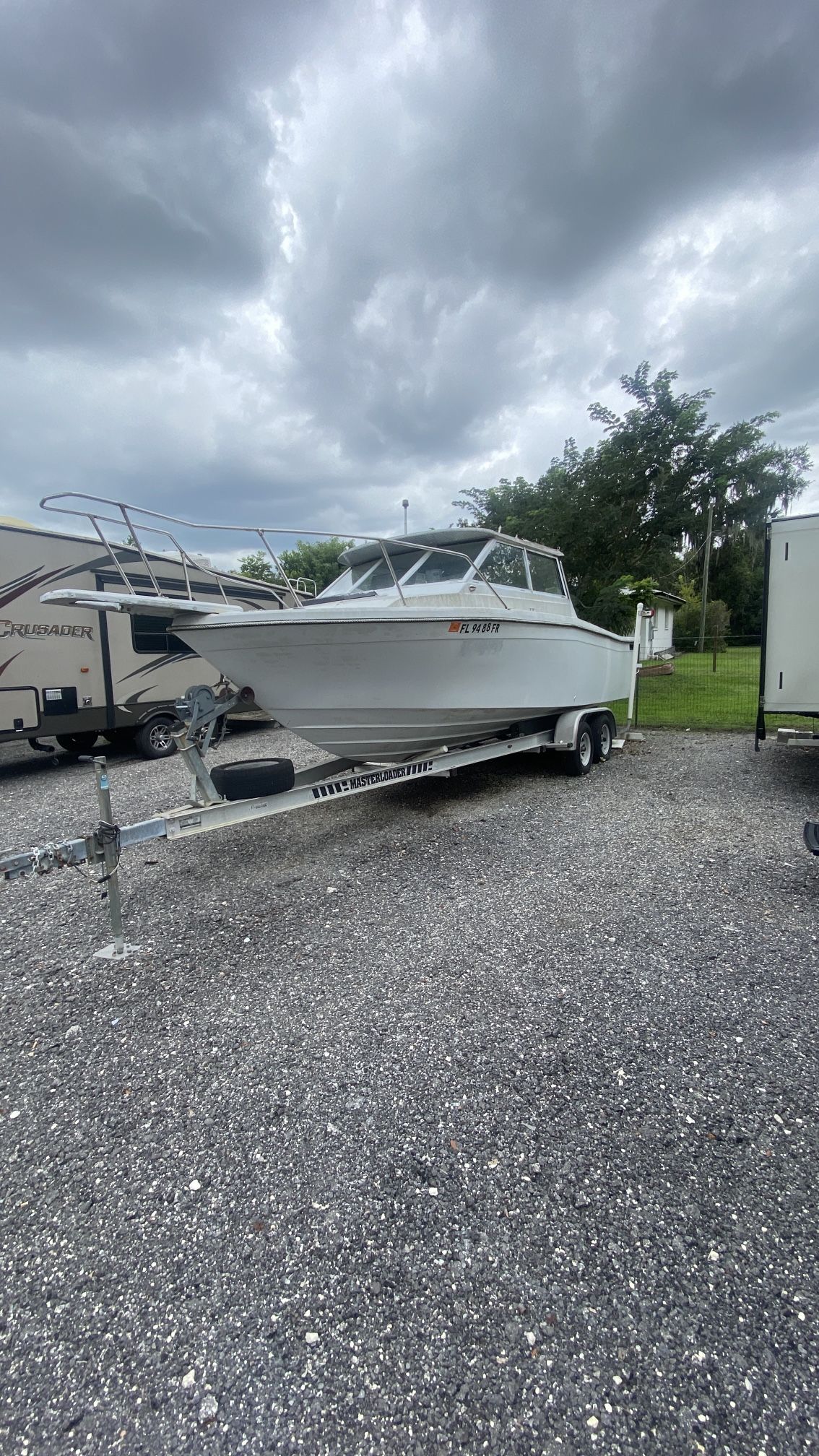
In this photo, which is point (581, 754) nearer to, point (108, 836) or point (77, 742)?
point (108, 836)

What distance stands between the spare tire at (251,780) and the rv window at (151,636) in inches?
189

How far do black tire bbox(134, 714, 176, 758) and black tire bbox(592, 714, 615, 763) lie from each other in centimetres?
561

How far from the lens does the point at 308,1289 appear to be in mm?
1568

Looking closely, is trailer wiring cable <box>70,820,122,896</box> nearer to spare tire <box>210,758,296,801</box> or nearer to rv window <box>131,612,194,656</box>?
spare tire <box>210,758,296,801</box>

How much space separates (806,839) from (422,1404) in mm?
3496

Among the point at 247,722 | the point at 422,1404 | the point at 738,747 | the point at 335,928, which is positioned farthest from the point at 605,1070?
the point at 247,722

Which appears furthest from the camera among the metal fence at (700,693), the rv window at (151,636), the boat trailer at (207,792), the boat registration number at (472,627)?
the metal fence at (700,693)

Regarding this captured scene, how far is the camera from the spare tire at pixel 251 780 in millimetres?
3854

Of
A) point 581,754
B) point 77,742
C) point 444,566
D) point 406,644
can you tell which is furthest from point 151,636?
point 581,754

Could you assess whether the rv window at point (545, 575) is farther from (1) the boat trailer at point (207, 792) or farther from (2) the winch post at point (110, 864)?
(2) the winch post at point (110, 864)

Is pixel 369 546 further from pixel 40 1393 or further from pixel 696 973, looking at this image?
pixel 40 1393

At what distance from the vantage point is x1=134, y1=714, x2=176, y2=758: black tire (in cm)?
839

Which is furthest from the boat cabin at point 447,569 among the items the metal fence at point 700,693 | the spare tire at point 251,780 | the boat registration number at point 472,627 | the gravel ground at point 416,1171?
the metal fence at point 700,693

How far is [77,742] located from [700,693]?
12035mm
